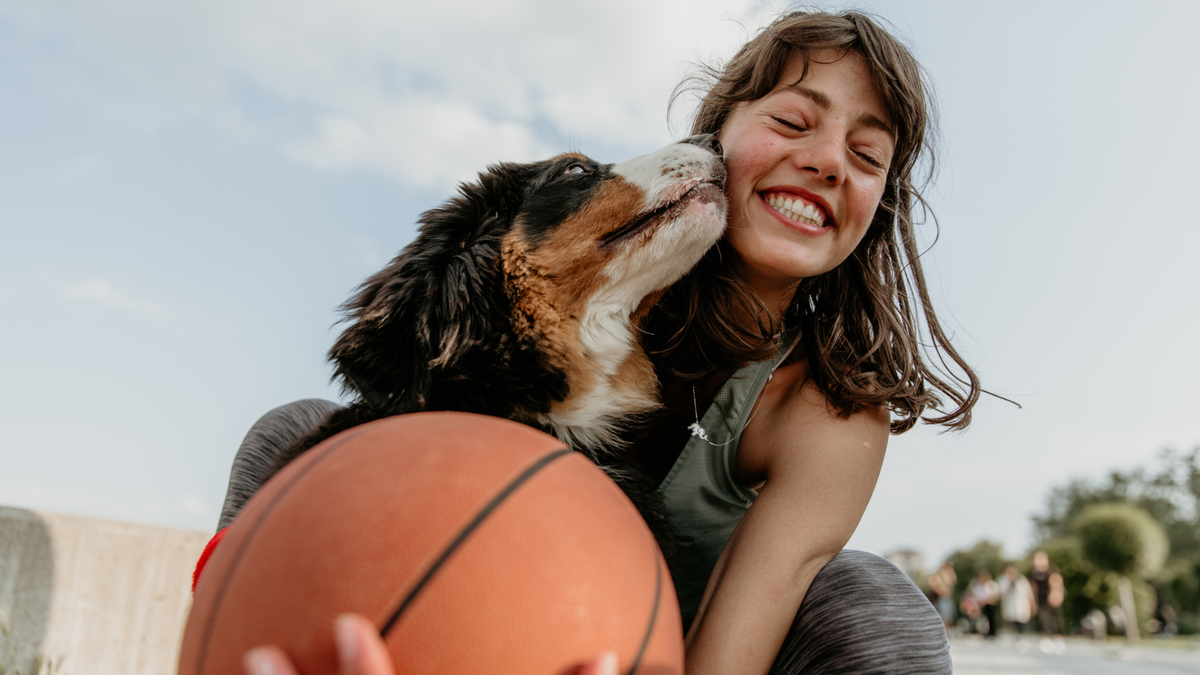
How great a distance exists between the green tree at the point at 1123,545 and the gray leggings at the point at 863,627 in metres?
29.2

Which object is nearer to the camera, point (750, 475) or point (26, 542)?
point (750, 475)

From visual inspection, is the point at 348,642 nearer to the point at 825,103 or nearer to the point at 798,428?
the point at 798,428

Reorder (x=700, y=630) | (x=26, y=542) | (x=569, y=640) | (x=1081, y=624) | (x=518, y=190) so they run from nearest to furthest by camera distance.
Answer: (x=569, y=640) < (x=700, y=630) < (x=518, y=190) < (x=26, y=542) < (x=1081, y=624)

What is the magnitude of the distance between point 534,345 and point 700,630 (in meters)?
0.99

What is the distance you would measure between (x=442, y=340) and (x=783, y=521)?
1.18 m

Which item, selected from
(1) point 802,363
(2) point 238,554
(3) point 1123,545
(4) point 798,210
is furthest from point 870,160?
(3) point 1123,545

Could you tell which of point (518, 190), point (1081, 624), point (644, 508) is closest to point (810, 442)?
point (644, 508)

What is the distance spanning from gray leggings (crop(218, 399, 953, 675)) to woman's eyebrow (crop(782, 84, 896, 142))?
153cm

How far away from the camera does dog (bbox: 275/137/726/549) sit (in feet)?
7.25

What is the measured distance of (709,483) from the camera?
8.87ft

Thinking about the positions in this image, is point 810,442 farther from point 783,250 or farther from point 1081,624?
point 1081,624

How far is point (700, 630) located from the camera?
2.23 meters

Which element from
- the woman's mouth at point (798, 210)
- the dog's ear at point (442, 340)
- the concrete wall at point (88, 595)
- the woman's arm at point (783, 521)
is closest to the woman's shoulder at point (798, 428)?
the woman's arm at point (783, 521)

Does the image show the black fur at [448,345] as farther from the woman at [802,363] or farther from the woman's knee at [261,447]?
the woman's knee at [261,447]
